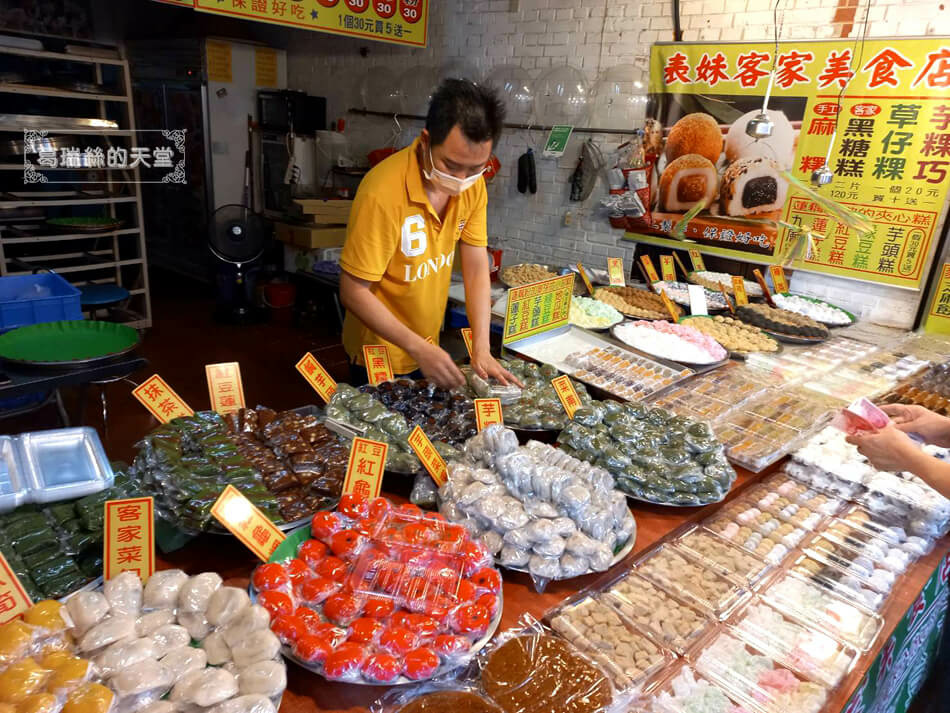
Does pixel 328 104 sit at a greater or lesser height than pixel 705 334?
greater

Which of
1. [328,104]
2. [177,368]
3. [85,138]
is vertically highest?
[328,104]

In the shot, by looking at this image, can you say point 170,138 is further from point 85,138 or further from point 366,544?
point 366,544

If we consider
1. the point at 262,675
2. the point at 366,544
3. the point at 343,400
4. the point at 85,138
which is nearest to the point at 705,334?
the point at 343,400

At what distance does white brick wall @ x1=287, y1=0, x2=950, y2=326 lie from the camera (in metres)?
4.02

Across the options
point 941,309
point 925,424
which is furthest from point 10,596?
point 941,309

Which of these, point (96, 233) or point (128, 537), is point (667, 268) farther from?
point (96, 233)

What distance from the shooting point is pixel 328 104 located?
25.0 feet

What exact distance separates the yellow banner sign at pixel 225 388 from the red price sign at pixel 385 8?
4.38 meters

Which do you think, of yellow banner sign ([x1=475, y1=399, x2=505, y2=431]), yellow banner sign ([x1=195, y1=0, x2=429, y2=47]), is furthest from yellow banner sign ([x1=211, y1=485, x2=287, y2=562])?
yellow banner sign ([x1=195, y1=0, x2=429, y2=47])

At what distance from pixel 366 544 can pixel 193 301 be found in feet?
22.4

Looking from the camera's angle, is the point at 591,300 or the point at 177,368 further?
the point at 177,368

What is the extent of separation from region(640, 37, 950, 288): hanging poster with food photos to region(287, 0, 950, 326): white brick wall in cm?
14

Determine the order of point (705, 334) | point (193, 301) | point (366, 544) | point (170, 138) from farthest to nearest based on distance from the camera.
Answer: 1. point (193, 301)
2. point (170, 138)
3. point (705, 334)
4. point (366, 544)

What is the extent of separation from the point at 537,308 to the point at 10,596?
2377 mm
